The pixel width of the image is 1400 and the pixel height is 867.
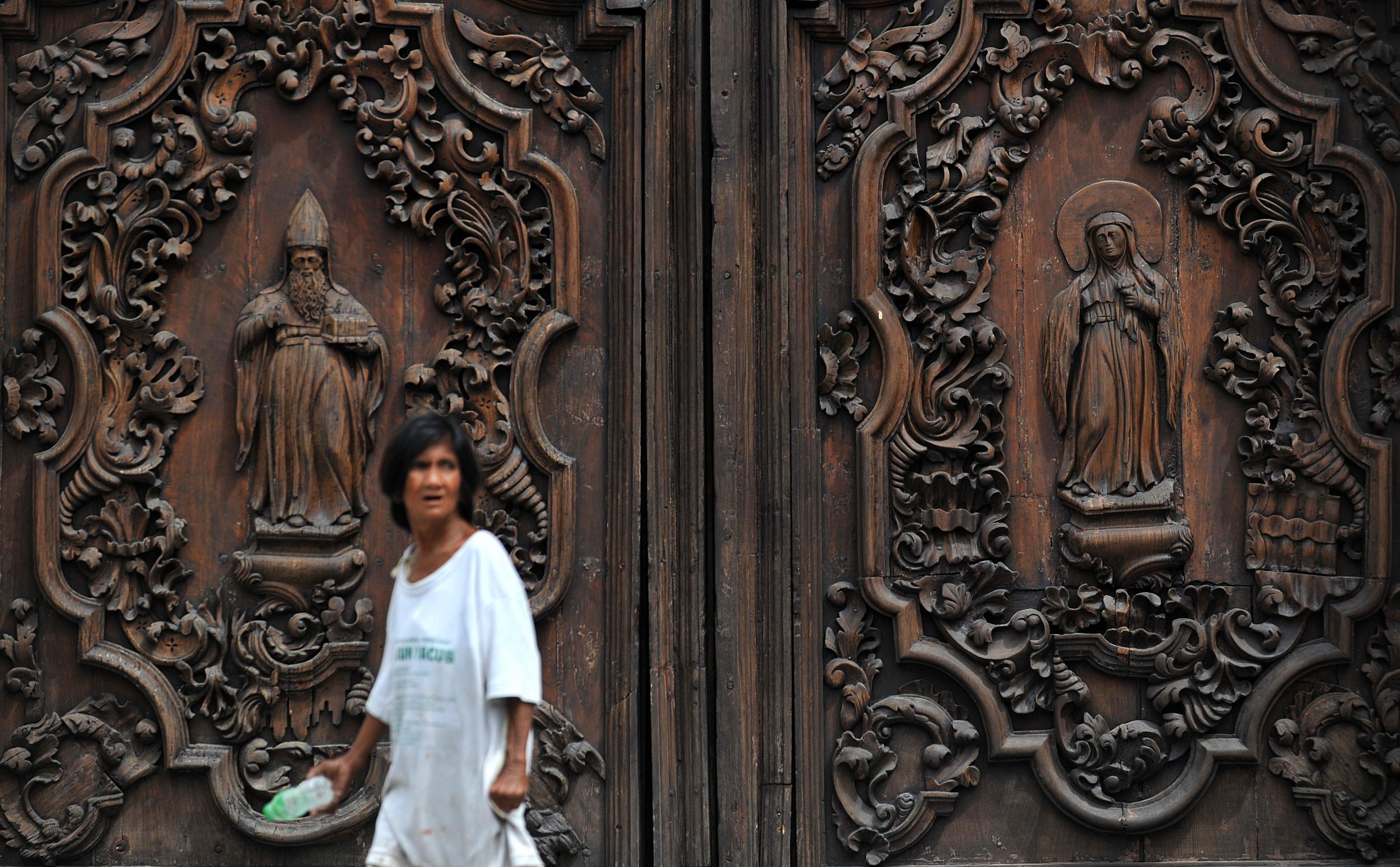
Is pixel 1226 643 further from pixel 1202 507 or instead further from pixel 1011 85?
pixel 1011 85

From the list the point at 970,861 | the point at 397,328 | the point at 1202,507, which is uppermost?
the point at 397,328

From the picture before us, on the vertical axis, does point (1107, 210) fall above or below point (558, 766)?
above

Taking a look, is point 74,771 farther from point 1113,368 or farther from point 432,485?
point 1113,368

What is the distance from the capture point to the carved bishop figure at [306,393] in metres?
5.19

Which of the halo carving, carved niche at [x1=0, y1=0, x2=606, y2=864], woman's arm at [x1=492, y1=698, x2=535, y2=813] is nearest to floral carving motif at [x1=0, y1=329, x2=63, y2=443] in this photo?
carved niche at [x1=0, y1=0, x2=606, y2=864]

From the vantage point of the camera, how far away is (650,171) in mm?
5375

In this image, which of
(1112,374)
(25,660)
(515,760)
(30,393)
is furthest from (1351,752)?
(30,393)

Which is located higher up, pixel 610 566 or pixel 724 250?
pixel 724 250

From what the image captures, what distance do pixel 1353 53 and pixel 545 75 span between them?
111 inches

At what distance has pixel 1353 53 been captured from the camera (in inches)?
219

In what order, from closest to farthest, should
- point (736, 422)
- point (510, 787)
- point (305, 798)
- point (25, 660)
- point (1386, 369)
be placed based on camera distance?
point (510, 787) → point (305, 798) → point (25, 660) → point (736, 422) → point (1386, 369)

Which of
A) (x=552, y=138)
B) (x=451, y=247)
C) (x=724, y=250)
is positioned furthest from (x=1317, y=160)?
(x=451, y=247)

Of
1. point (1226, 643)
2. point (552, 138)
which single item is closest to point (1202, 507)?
point (1226, 643)

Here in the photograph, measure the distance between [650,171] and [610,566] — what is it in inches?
53.0
